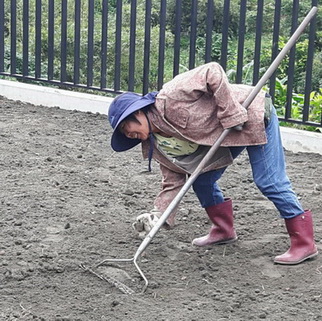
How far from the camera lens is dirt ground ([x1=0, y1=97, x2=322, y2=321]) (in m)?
3.76

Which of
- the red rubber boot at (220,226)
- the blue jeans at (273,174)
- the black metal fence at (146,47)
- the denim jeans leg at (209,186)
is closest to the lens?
the blue jeans at (273,174)

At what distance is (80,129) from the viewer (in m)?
7.50

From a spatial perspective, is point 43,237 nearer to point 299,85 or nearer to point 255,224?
point 255,224

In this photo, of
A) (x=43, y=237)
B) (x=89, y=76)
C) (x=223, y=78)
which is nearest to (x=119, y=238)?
(x=43, y=237)

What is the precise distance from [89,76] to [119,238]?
12.7 ft

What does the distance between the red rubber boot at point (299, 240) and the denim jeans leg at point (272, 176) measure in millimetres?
44

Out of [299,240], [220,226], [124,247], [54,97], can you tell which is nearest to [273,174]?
[299,240]

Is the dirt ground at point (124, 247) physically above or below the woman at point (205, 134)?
below

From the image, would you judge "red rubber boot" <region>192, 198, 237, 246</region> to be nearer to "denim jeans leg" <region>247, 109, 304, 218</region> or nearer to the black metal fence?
"denim jeans leg" <region>247, 109, 304, 218</region>

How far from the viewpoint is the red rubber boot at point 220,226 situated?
4547mm

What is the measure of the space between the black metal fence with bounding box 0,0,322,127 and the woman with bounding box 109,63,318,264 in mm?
2834

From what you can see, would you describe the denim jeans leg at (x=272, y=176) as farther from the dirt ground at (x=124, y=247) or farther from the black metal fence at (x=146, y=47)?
the black metal fence at (x=146, y=47)

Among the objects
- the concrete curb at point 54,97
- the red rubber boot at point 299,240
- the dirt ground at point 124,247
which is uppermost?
the red rubber boot at point 299,240

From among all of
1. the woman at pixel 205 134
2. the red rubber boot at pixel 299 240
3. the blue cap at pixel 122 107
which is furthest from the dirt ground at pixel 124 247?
the blue cap at pixel 122 107
